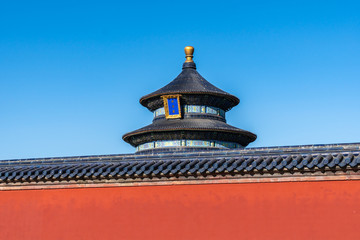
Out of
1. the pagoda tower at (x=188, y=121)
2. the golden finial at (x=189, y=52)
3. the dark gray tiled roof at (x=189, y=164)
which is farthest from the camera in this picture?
the golden finial at (x=189, y=52)

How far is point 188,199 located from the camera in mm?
12336

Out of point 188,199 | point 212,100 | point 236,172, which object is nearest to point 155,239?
point 188,199

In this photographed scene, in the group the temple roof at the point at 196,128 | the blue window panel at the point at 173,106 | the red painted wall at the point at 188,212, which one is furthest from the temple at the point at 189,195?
the blue window panel at the point at 173,106

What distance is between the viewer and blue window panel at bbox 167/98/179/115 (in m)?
22.4

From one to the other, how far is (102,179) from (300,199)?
4678 millimetres

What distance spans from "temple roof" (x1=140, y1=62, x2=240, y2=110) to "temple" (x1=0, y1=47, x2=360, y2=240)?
924 cm

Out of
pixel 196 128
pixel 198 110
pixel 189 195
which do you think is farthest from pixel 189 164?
pixel 198 110

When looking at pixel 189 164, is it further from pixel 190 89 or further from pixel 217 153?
pixel 190 89

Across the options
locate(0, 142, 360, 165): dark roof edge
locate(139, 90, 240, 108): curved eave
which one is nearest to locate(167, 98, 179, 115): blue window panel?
locate(139, 90, 240, 108): curved eave

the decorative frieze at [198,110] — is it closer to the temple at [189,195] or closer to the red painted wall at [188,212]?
the temple at [189,195]

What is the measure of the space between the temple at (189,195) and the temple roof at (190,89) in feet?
30.3

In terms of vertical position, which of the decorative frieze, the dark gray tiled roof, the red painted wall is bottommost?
the red painted wall

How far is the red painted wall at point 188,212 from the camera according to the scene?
11.3 metres

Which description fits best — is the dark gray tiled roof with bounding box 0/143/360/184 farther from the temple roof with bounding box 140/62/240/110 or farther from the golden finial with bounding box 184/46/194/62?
the golden finial with bounding box 184/46/194/62
